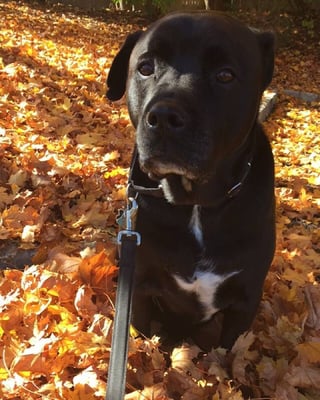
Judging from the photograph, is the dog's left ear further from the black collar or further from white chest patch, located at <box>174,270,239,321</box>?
white chest patch, located at <box>174,270,239,321</box>

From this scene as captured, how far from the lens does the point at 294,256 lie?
327cm

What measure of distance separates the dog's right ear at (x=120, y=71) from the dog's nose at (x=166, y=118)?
2.41 ft

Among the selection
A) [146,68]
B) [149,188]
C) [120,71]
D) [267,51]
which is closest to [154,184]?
[149,188]

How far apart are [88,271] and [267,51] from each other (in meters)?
1.36

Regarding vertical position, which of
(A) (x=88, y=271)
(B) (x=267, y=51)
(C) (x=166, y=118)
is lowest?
(A) (x=88, y=271)

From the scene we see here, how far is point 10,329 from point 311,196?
2.86 meters

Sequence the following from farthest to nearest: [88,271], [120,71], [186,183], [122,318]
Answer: [88,271] → [120,71] → [186,183] → [122,318]

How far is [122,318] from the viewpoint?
1.60 m

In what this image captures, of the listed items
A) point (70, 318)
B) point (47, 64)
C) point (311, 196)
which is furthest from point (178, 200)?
point (47, 64)

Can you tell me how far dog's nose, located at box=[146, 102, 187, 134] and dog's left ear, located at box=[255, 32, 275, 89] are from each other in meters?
0.64

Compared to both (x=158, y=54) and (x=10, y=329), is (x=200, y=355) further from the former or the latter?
(x=158, y=54)

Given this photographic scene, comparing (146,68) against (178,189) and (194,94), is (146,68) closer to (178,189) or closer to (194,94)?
(194,94)

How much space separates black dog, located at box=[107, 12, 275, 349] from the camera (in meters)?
1.85

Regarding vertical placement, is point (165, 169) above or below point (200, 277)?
above
